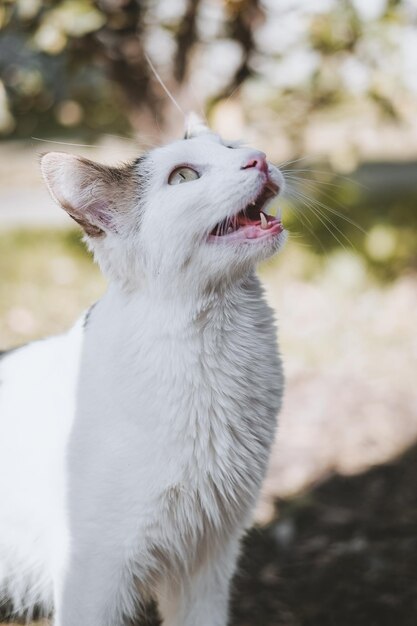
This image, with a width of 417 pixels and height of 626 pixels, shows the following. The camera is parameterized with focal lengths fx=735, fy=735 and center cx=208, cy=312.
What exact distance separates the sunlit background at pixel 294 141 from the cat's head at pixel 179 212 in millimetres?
1584

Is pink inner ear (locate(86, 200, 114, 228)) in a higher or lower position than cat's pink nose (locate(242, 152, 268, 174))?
lower

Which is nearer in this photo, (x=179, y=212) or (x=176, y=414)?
(x=179, y=212)

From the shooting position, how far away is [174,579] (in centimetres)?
206

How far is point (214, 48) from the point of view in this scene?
5.09 meters

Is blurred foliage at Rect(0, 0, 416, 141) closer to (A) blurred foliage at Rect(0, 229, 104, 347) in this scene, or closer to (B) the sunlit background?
(B) the sunlit background

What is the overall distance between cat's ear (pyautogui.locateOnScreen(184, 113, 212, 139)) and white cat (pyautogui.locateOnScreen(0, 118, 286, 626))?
0.09 metres

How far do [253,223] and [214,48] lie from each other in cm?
371

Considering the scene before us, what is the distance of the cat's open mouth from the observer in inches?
67.2

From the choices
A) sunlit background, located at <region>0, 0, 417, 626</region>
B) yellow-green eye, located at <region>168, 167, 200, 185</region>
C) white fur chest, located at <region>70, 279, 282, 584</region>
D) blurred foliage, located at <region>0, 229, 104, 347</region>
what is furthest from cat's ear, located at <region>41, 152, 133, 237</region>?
blurred foliage, located at <region>0, 229, 104, 347</region>

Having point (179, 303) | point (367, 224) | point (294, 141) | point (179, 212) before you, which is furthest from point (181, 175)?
point (367, 224)

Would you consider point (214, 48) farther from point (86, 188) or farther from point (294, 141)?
point (86, 188)

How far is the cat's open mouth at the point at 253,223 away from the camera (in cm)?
171

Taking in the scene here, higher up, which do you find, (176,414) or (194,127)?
(194,127)

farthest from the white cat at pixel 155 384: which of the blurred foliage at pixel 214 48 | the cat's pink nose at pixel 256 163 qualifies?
the blurred foliage at pixel 214 48
